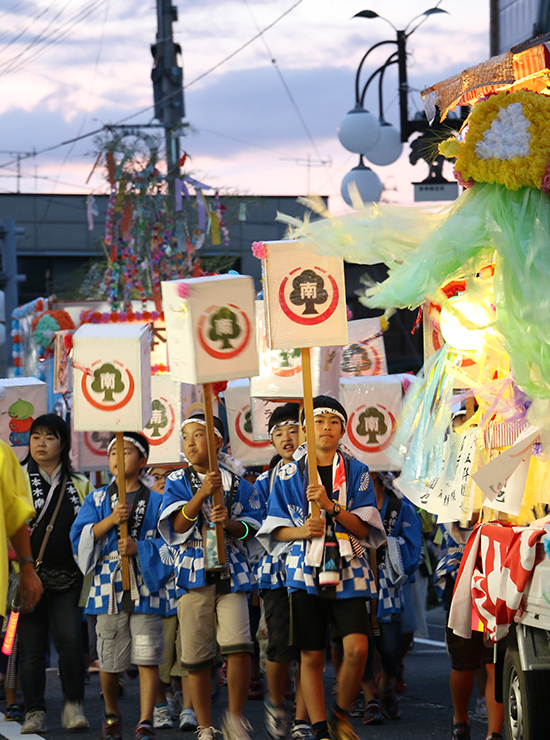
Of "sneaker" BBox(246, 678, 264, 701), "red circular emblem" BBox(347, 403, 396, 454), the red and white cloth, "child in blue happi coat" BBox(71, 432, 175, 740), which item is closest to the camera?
the red and white cloth

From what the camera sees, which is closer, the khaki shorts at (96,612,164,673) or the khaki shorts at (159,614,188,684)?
the khaki shorts at (96,612,164,673)

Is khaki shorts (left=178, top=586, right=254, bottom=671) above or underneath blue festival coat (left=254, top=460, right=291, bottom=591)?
underneath

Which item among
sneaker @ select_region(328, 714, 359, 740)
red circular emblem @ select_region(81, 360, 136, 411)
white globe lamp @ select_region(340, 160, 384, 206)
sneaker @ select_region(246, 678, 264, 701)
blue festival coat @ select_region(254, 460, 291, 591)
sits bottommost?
sneaker @ select_region(246, 678, 264, 701)

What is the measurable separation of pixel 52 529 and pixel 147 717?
1.37m

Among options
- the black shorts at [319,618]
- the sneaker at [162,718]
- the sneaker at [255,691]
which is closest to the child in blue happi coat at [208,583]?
the black shorts at [319,618]

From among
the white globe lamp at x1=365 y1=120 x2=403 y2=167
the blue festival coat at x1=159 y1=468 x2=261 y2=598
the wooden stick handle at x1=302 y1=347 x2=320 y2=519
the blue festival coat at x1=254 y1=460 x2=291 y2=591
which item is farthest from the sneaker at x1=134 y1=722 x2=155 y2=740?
the white globe lamp at x1=365 y1=120 x2=403 y2=167

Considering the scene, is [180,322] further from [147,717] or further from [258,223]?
[258,223]

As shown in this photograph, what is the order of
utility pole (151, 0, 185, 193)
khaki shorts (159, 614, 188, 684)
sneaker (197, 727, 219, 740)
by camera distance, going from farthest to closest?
utility pole (151, 0, 185, 193), khaki shorts (159, 614, 188, 684), sneaker (197, 727, 219, 740)

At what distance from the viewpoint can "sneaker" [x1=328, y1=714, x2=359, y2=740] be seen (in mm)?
5363

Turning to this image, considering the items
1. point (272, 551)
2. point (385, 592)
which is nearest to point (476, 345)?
point (272, 551)

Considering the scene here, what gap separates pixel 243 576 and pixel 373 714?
1362 mm

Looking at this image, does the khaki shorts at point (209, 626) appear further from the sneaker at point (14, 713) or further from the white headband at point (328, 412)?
the sneaker at point (14, 713)

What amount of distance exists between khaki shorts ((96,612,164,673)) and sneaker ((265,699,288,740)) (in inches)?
27.9

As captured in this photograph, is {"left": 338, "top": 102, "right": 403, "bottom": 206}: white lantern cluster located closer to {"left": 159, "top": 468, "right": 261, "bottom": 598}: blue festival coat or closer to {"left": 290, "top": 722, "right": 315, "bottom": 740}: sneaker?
{"left": 159, "top": 468, "right": 261, "bottom": 598}: blue festival coat
